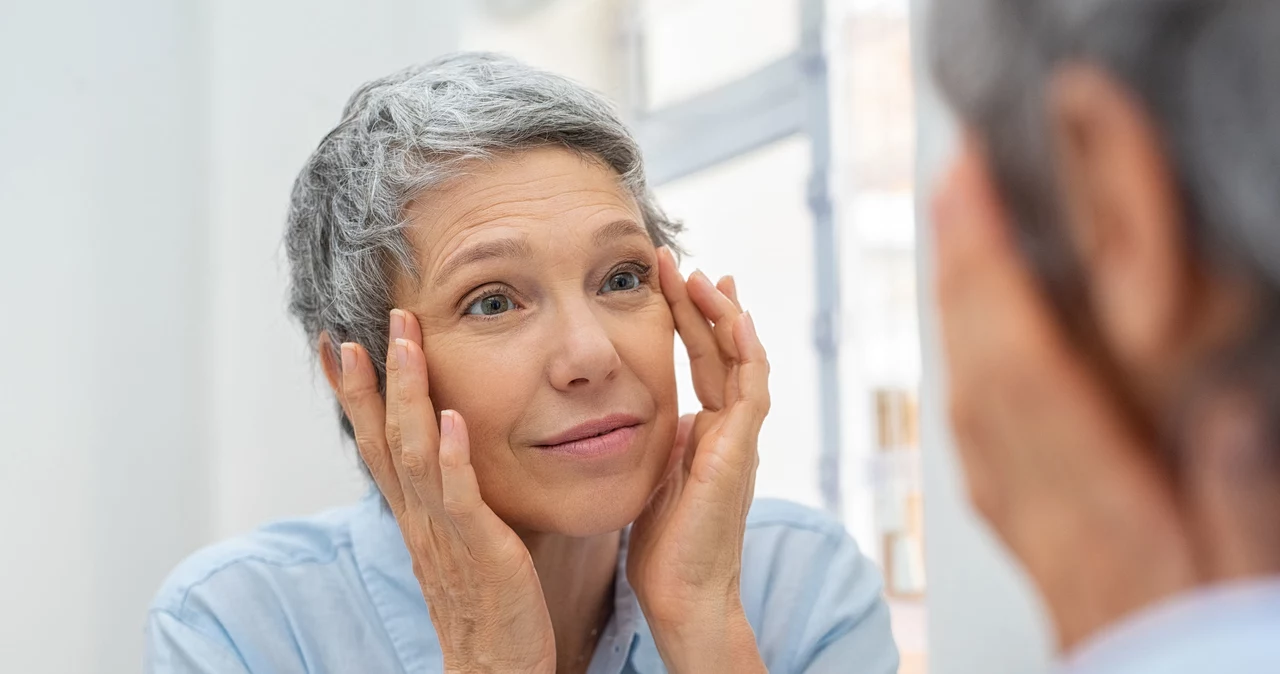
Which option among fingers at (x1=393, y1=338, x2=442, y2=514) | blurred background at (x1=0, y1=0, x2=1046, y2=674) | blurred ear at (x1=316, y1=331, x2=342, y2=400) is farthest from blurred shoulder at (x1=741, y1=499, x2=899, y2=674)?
blurred background at (x1=0, y1=0, x2=1046, y2=674)

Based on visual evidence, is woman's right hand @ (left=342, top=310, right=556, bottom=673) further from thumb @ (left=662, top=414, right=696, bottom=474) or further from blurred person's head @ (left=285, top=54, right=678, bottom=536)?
thumb @ (left=662, top=414, right=696, bottom=474)

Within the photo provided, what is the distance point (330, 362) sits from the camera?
5.26 ft

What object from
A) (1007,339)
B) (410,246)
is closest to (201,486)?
(410,246)

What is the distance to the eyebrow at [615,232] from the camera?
1.43 meters

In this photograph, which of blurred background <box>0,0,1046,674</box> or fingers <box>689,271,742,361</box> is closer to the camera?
fingers <box>689,271,742,361</box>

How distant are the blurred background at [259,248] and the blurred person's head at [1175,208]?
1.92 m

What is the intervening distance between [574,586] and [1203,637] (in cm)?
125

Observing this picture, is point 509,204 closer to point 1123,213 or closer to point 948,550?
point 948,550

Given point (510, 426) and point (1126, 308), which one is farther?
point (510, 426)

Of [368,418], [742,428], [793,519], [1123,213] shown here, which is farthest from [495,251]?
[1123,213]

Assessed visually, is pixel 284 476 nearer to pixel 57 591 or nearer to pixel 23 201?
pixel 57 591

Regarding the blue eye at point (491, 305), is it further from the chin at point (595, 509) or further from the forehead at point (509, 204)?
the chin at point (595, 509)

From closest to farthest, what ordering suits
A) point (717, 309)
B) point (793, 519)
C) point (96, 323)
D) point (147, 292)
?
point (717, 309)
point (793, 519)
point (96, 323)
point (147, 292)

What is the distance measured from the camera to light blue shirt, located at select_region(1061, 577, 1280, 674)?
41cm
